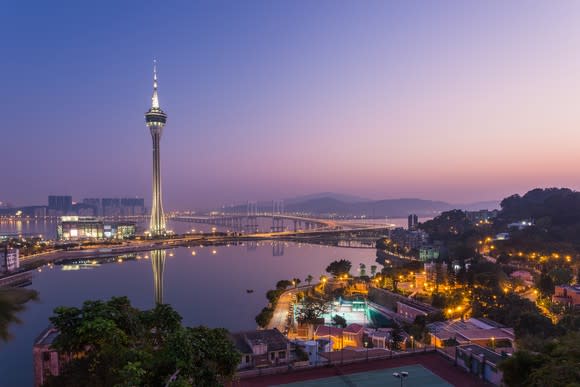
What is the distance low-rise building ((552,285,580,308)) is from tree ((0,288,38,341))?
750 cm

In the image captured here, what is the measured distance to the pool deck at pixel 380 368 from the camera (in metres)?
2.88

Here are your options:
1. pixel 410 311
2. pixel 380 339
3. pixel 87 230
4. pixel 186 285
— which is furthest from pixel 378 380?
pixel 87 230

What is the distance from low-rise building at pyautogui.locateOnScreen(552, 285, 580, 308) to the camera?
6559mm

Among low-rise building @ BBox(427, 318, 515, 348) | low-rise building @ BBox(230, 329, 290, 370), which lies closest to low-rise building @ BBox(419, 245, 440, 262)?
low-rise building @ BBox(427, 318, 515, 348)

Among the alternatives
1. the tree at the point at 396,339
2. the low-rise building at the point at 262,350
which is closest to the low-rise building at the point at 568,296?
the tree at the point at 396,339

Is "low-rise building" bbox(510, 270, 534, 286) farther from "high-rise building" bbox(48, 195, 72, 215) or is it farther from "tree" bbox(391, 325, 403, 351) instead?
"high-rise building" bbox(48, 195, 72, 215)

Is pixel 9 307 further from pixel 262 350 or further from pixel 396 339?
pixel 396 339

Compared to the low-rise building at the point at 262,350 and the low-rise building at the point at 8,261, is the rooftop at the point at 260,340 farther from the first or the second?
the low-rise building at the point at 8,261

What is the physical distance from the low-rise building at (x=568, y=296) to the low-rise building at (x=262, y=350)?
4.98 meters

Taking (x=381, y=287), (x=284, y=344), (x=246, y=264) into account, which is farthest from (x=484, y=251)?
(x=284, y=344)

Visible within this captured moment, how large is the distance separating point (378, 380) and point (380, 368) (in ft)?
0.72

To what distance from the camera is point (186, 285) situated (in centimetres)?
1115

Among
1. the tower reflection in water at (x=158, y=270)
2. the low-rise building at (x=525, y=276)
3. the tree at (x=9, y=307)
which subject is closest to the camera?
the tree at (x=9, y=307)

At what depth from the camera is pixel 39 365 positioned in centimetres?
351
